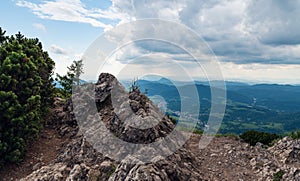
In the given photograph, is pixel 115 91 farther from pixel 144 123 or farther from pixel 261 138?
pixel 261 138

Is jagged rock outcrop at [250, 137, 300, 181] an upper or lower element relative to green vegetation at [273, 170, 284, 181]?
upper

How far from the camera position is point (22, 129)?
18562 mm

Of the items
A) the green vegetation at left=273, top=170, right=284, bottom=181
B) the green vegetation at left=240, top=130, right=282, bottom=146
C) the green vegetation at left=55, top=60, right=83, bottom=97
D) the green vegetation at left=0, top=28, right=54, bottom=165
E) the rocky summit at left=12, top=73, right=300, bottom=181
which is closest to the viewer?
the rocky summit at left=12, top=73, right=300, bottom=181

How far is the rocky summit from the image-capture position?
1410cm

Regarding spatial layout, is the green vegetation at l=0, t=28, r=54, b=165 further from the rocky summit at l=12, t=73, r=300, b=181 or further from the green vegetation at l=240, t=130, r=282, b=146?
the green vegetation at l=240, t=130, r=282, b=146

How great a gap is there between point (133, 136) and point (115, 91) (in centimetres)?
665

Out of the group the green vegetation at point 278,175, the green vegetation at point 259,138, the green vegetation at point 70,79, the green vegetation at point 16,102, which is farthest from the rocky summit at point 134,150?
the green vegetation at point 70,79

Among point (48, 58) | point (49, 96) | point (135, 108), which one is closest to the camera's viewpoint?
point (135, 108)

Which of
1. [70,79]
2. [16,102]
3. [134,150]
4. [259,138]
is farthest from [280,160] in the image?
[70,79]

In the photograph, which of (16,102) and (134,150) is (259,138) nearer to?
(134,150)

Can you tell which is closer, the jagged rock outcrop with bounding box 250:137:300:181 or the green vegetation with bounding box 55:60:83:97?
the jagged rock outcrop with bounding box 250:137:300:181

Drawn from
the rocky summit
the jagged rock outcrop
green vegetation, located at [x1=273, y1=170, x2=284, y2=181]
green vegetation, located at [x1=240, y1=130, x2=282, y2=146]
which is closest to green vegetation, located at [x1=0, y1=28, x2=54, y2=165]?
the rocky summit

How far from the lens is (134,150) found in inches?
612

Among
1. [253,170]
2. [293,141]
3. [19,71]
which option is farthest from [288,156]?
[19,71]
